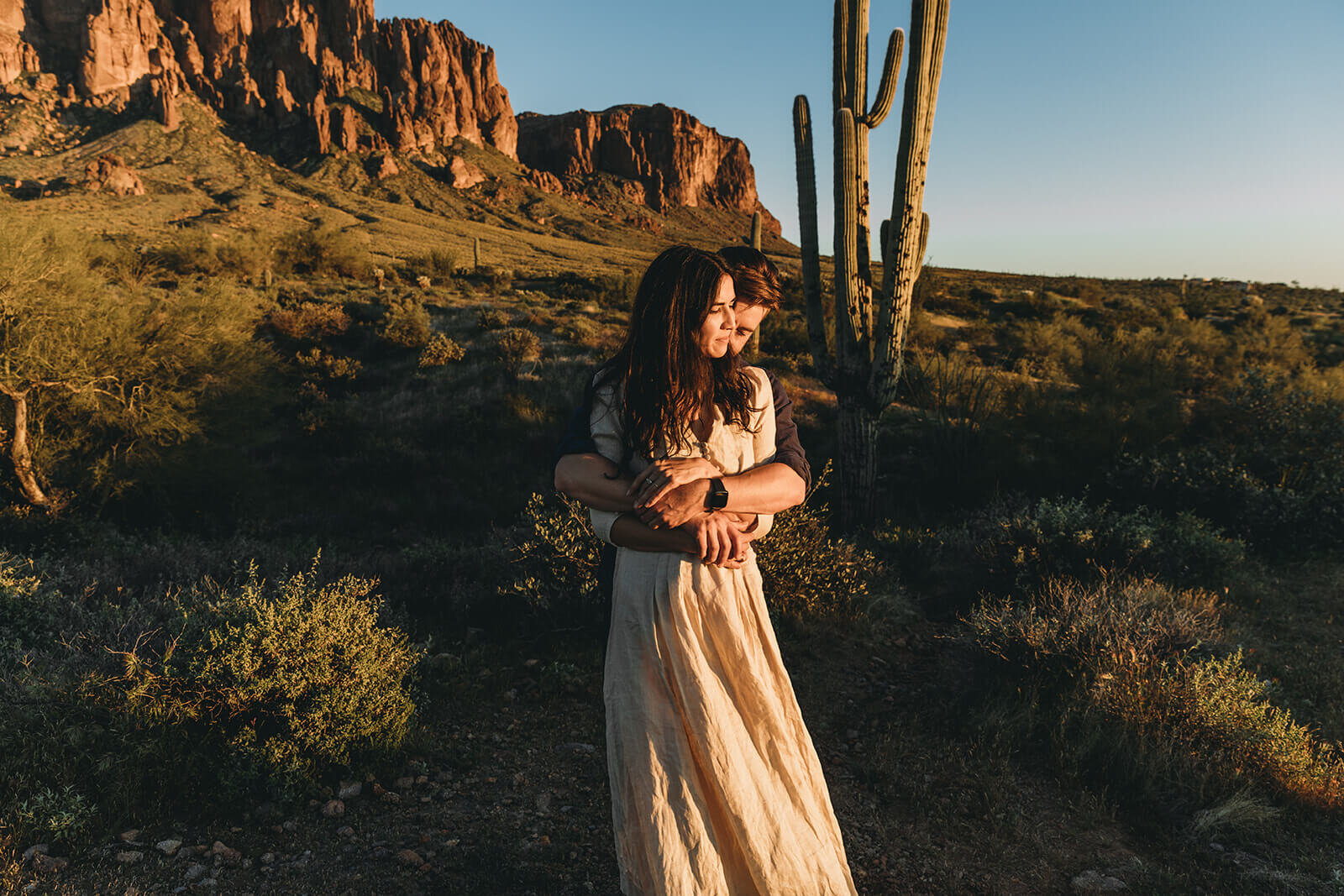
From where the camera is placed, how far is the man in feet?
5.49

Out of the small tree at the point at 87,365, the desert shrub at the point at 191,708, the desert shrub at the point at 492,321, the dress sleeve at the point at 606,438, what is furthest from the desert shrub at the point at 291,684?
the desert shrub at the point at 492,321

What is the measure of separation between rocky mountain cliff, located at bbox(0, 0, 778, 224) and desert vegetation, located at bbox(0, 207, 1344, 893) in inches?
2984

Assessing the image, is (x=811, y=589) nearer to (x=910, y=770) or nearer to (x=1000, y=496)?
(x=910, y=770)

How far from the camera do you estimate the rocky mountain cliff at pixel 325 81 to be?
70938mm

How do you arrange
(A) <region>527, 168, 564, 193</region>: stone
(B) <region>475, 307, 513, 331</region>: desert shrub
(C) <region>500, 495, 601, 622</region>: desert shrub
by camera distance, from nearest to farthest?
(C) <region>500, 495, 601, 622</region>: desert shrub → (B) <region>475, 307, 513, 331</region>: desert shrub → (A) <region>527, 168, 564, 193</region>: stone

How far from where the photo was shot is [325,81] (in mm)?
83438

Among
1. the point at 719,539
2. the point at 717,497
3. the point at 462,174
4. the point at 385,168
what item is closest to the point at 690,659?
the point at 719,539

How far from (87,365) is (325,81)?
3831 inches

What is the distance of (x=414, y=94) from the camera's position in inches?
3516

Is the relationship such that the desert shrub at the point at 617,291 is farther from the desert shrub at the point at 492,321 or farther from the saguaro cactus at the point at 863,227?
the saguaro cactus at the point at 863,227

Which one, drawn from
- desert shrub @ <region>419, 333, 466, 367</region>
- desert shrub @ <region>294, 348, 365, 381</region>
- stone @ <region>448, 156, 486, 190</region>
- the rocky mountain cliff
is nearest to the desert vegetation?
desert shrub @ <region>294, 348, 365, 381</region>

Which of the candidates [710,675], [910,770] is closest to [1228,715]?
[910,770]

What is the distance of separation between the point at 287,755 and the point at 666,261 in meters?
3.18

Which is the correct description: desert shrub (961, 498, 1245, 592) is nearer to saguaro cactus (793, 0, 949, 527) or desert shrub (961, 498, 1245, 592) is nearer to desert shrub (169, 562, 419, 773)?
saguaro cactus (793, 0, 949, 527)
